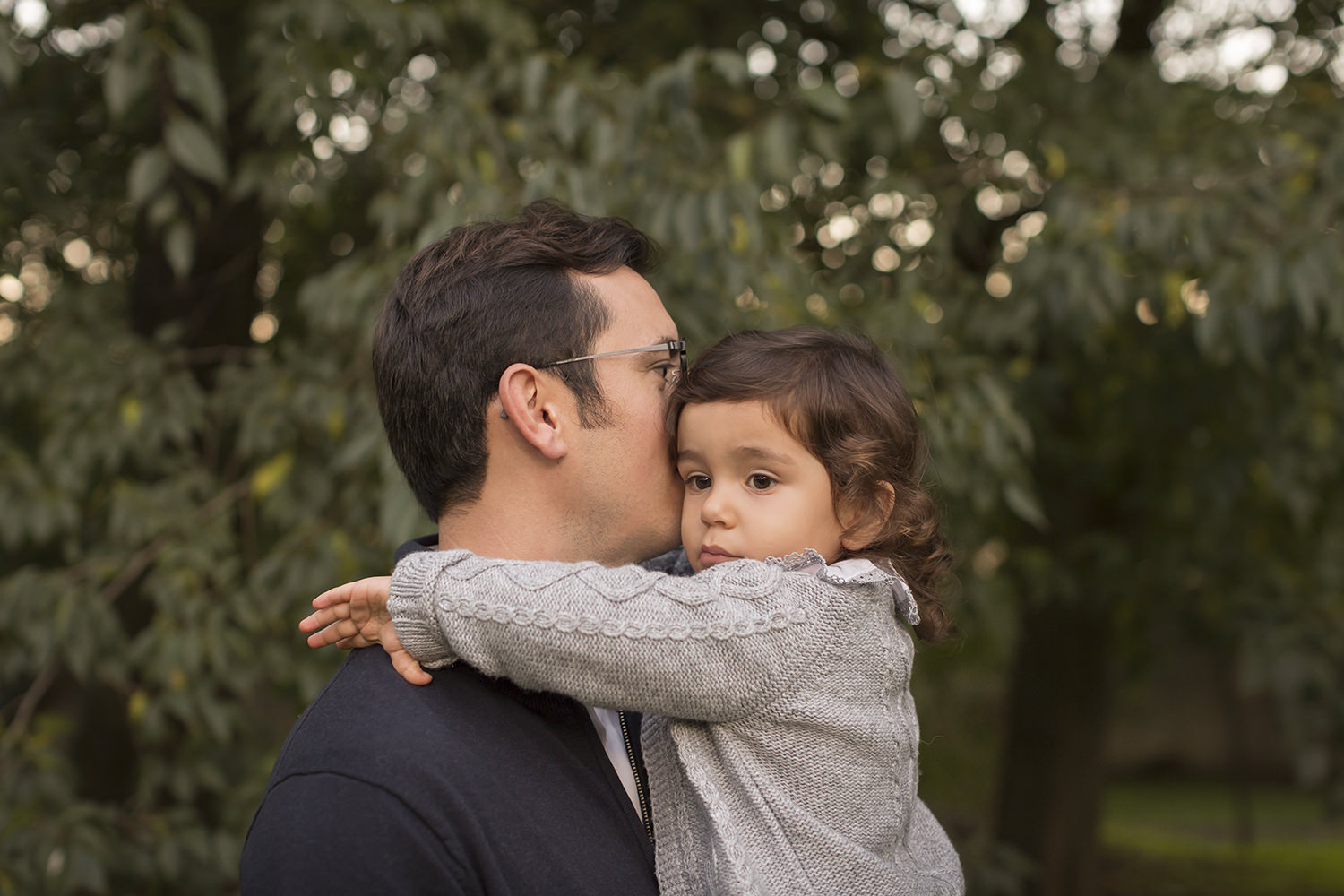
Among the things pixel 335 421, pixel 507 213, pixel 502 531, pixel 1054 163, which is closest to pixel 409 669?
pixel 502 531

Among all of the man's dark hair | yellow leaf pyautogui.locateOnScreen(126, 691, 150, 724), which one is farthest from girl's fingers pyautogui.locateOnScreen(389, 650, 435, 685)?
yellow leaf pyautogui.locateOnScreen(126, 691, 150, 724)

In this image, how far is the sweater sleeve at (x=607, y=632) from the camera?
1330mm

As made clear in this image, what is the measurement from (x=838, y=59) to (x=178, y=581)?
2774mm

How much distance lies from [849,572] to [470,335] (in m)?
0.63

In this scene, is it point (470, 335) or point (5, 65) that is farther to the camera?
point (5, 65)

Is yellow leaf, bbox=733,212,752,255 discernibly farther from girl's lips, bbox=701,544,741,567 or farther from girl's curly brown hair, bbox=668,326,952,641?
girl's lips, bbox=701,544,741,567

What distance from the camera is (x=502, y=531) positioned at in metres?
1.61

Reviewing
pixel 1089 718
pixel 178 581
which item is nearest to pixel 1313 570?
pixel 1089 718

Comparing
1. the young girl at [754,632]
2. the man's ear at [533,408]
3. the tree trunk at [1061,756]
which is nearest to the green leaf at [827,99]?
the young girl at [754,632]

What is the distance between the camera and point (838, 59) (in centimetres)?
396

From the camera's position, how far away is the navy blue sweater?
122 centimetres

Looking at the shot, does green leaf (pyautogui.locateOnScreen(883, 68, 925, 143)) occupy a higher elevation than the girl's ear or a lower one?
higher

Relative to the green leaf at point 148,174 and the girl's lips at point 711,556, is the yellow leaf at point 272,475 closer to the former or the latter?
the green leaf at point 148,174

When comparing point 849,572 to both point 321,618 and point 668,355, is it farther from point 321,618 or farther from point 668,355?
point 321,618
